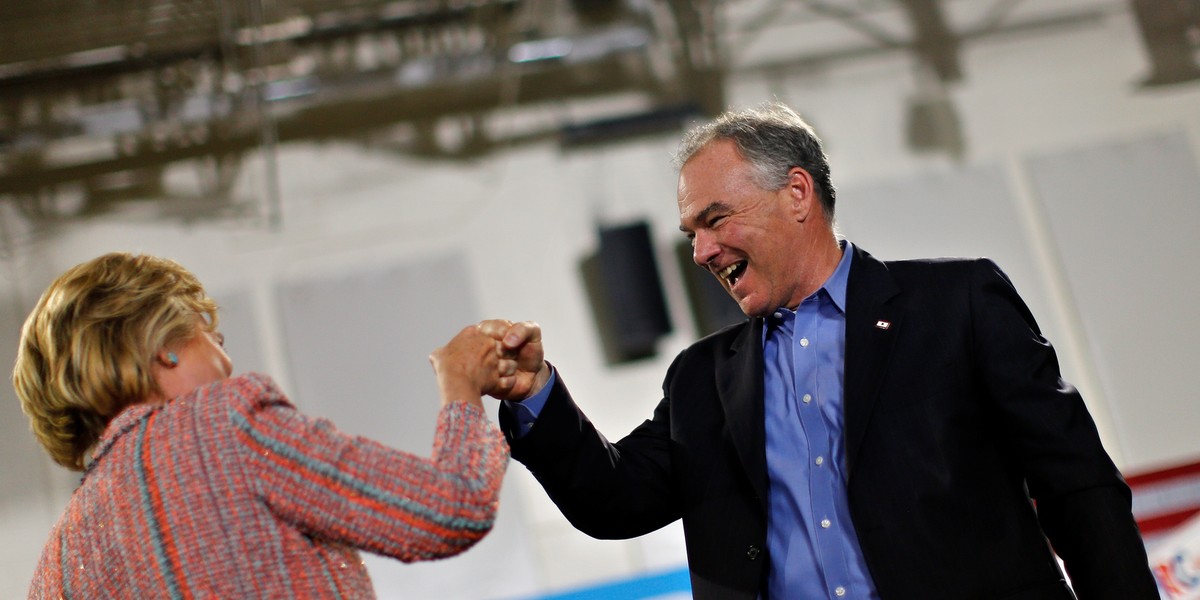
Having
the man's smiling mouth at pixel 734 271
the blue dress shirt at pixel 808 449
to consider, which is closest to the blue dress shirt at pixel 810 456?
the blue dress shirt at pixel 808 449

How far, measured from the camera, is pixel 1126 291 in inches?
270

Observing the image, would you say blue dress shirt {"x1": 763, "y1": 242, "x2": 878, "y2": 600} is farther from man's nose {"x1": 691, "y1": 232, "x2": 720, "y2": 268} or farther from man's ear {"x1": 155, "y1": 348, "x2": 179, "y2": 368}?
man's ear {"x1": 155, "y1": 348, "x2": 179, "y2": 368}

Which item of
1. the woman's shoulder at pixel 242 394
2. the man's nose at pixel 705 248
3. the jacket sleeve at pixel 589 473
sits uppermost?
the woman's shoulder at pixel 242 394

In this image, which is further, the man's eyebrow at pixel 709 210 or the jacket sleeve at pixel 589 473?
the man's eyebrow at pixel 709 210

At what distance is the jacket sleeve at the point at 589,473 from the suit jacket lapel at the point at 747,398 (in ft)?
0.65

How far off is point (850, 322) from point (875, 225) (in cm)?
531

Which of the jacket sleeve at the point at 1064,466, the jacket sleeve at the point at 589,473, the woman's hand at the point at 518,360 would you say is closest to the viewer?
the jacket sleeve at the point at 1064,466

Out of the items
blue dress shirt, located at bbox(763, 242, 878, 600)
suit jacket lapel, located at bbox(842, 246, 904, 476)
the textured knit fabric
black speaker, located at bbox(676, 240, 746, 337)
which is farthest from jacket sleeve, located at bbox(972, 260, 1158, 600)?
black speaker, located at bbox(676, 240, 746, 337)

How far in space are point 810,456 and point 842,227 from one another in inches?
209

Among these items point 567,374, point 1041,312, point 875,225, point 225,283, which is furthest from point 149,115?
point 1041,312

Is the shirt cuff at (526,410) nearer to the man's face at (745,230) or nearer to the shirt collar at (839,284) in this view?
the man's face at (745,230)

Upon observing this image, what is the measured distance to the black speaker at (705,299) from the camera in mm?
6707

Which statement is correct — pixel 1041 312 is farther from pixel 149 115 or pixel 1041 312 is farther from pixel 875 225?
pixel 149 115

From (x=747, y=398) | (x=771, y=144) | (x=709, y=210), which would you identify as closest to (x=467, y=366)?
(x=747, y=398)
